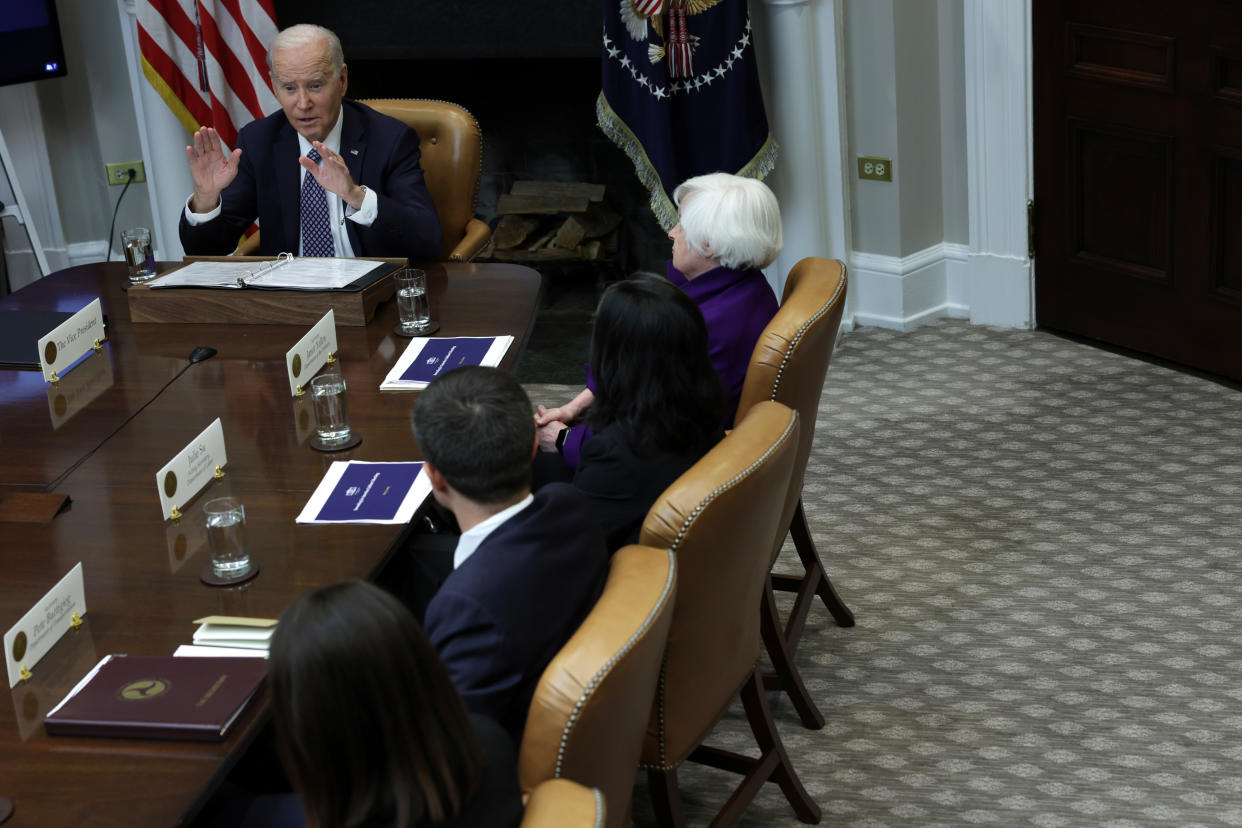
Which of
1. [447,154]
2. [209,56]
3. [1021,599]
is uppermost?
[209,56]

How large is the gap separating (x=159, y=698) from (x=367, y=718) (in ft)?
1.56

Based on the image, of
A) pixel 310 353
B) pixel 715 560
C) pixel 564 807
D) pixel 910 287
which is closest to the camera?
pixel 564 807

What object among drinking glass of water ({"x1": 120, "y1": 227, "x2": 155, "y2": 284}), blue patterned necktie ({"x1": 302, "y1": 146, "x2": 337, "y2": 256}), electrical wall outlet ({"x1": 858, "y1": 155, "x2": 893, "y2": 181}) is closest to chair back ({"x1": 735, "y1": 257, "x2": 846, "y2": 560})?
blue patterned necktie ({"x1": 302, "y1": 146, "x2": 337, "y2": 256})

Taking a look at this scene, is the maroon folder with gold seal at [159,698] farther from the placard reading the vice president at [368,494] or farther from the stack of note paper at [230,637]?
the placard reading the vice president at [368,494]

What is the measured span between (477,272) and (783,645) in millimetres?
1213

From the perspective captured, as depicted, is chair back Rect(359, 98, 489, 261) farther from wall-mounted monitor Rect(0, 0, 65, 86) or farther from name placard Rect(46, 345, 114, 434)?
wall-mounted monitor Rect(0, 0, 65, 86)

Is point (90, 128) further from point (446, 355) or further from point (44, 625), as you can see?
point (44, 625)

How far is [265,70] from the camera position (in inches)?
189

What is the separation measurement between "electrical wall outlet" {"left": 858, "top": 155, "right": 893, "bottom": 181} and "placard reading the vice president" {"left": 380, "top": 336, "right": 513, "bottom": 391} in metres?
2.29

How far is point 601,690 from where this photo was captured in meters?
1.56

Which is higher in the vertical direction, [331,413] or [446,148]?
[446,148]

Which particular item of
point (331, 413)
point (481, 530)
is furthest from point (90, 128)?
point (481, 530)

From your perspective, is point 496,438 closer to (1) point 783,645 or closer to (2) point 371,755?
(2) point 371,755

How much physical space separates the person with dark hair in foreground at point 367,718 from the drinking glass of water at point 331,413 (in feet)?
3.52
